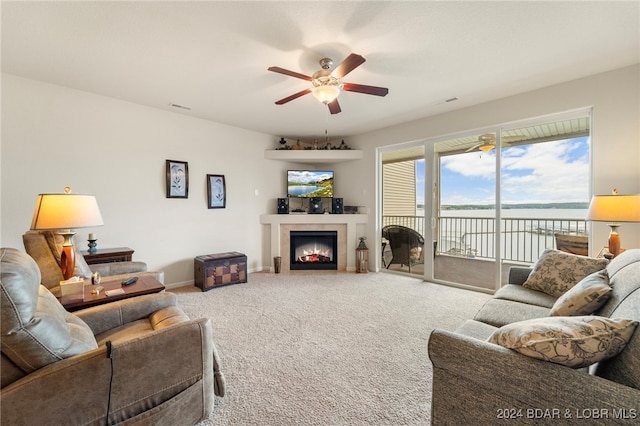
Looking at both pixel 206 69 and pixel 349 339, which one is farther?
pixel 206 69

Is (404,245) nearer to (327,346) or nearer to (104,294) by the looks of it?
(327,346)

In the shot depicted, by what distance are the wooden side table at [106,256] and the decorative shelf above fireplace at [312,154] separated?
2.78 meters

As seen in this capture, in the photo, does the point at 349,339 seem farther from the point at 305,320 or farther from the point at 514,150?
the point at 514,150

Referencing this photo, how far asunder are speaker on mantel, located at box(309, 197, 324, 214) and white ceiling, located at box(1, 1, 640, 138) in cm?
230

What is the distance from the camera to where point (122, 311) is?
69.1 inches

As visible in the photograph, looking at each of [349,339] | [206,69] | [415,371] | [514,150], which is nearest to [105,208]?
[206,69]

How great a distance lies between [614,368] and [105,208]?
4.51 metres

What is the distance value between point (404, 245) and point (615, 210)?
9.21 feet

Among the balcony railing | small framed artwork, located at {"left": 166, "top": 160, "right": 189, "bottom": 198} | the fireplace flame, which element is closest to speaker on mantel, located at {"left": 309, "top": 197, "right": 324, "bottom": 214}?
the fireplace flame

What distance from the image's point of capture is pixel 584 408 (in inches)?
33.8

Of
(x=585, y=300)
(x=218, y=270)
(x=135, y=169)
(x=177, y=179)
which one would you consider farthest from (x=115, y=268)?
(x=585, y=300)

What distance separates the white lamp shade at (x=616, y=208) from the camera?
2.16 metres

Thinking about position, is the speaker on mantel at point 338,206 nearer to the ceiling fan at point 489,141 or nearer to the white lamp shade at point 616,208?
the ceiling fan at point 489,141

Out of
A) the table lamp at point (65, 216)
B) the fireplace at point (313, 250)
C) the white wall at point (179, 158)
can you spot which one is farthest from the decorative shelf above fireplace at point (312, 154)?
the table lamp at point (65, 216)
